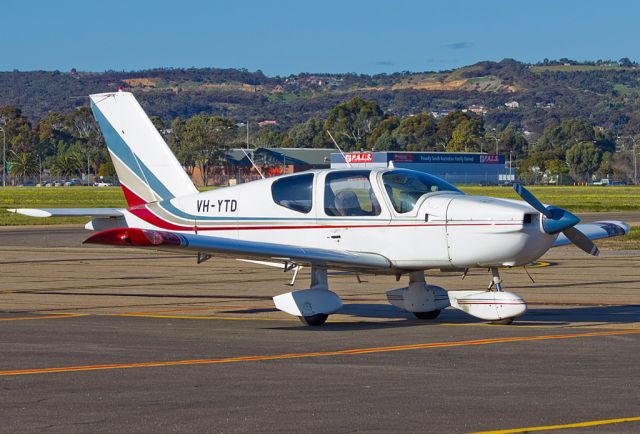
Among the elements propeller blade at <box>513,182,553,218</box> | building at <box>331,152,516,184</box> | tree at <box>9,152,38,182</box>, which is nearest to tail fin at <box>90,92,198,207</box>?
propeller blade at <box>513,182,553,218</box>

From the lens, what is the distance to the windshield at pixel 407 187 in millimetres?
14805

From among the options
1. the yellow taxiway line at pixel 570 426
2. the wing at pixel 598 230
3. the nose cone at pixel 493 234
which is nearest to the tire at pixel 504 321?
the nose cone at pixel 493 234

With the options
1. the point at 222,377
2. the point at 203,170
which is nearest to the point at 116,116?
the point at 222,377

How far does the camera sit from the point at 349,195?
15.2 meters

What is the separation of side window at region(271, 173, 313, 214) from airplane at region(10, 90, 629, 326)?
1 centimetres

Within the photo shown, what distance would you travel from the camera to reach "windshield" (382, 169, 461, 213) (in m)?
14.8

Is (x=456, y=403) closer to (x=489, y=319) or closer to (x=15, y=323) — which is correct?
(x=489, y=319)

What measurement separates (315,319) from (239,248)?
1.42 meters

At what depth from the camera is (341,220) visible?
15172 millimetres

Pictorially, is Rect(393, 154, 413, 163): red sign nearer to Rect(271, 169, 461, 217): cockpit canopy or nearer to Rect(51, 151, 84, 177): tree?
Rect(51, 151, 84, 177): tree

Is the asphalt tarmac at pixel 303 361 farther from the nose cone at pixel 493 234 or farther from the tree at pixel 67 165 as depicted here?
the tree at pixel 67 165

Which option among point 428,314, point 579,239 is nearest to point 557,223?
point 579,239

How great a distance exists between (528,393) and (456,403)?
782mm

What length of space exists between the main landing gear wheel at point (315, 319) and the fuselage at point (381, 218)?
94cm
